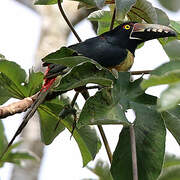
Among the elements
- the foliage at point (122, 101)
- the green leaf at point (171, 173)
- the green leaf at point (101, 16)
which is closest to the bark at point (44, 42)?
the green leaf at point (171, 173)

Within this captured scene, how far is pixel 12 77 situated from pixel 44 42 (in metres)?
2.90

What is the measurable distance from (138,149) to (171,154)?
4.74ft

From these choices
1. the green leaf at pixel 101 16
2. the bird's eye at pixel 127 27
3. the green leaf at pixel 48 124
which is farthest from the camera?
the bird's eye at pixel 127 27

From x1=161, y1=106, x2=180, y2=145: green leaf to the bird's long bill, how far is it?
425 millimetres

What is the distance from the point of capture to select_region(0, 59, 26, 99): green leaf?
230cm

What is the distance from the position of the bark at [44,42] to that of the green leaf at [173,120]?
8.23 ft

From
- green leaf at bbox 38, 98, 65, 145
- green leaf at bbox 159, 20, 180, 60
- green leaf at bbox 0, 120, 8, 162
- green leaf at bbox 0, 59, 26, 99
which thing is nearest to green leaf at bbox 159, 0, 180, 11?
green leaf at bbox 159, 20, 180, 60

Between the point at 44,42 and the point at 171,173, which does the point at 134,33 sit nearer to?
the point at 171,173

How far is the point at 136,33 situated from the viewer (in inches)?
107

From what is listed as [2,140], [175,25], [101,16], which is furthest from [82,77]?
[2,140]

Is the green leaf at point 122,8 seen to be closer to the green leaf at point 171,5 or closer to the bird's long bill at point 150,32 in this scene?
the bird's long bill at point 150,32

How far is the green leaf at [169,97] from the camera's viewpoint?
1.22 metres

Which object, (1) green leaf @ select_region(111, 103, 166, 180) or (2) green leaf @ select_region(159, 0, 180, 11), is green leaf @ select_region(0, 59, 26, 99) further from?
(2) green leaf @ select_region(159, 0, 180, 11)

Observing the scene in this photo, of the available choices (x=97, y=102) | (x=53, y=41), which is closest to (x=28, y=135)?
(x=53, y=41)
